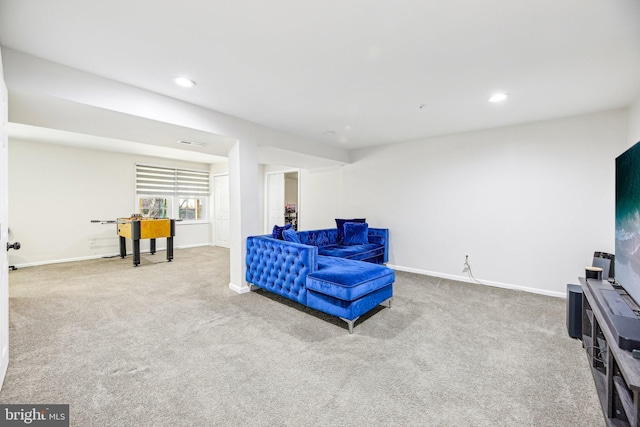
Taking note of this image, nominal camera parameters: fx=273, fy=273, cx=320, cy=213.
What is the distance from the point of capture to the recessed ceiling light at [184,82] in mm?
2621

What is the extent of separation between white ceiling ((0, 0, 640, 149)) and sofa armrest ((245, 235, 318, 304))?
5.63 ft

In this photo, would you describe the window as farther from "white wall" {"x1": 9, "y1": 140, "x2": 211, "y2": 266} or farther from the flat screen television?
the flat screen television

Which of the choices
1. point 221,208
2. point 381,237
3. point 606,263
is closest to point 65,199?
point 221,208

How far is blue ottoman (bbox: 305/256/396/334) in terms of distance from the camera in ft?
8.65

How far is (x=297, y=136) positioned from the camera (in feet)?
15.4

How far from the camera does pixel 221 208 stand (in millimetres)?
8039

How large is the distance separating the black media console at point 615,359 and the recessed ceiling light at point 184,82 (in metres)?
3.60

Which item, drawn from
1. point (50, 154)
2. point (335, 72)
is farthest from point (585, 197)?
point (50, 154)

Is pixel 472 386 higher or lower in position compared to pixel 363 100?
lower

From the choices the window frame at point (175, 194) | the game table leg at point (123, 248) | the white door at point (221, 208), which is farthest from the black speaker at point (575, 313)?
the game table leg at point (123, 248)

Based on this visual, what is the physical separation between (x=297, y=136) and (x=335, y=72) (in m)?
2.25

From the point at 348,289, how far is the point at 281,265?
101 cm

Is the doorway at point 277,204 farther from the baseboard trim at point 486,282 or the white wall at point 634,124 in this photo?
the white wall at point 634,124

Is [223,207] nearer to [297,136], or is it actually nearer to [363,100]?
[297,136]
